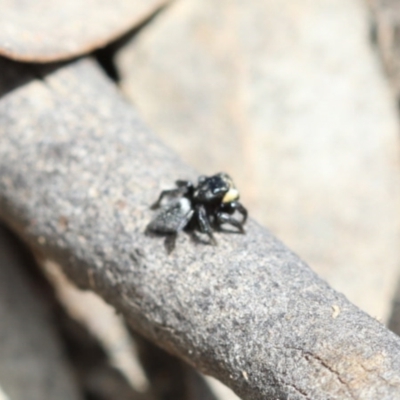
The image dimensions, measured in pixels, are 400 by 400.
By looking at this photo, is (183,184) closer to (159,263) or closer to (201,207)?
(201,207)

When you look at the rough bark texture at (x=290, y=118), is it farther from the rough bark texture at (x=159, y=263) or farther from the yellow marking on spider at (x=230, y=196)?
the yellow marking on spider at (x=230, y=196)

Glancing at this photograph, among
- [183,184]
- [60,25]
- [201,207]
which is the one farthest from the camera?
[60,25]

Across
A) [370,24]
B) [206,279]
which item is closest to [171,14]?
[370,24]

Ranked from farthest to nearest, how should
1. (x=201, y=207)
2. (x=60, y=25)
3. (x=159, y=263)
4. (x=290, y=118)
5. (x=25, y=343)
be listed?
1. (x=290, y=118)
2. (x=25, y=343)
3. (x=60, y=25)
4. (x=201, y=207)
5. (x=159, y=263)

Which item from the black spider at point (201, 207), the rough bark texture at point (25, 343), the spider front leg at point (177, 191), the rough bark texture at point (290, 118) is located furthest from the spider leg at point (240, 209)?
the rough bark texture at point (25, 343)

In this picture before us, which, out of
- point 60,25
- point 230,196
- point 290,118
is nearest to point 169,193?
point 230,196

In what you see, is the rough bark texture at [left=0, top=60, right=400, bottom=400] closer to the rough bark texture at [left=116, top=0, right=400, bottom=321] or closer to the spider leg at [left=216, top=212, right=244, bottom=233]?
the spider leg at [left=216, top=212, right=244, bottom=233]

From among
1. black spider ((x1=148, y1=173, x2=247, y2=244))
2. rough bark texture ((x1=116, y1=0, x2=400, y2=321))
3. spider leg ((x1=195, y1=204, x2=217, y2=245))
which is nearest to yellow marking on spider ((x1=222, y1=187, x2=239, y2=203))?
black spider ((x1=148, y1=173, x2=247, y2=244))

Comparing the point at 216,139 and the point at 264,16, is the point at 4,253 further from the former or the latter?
the point at 264,16
